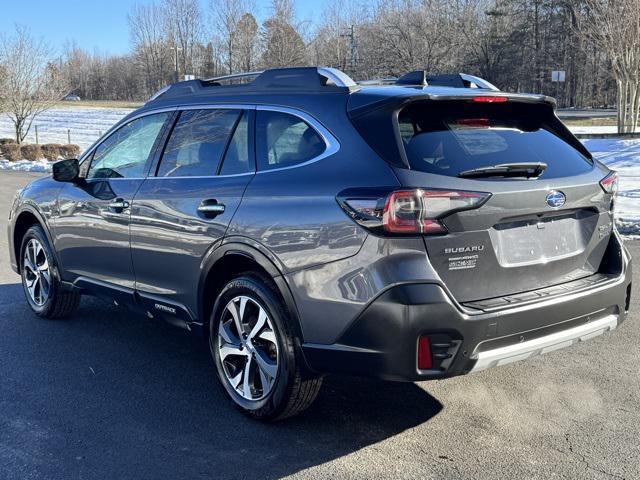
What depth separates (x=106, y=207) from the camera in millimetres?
4594

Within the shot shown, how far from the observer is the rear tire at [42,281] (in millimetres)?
5402

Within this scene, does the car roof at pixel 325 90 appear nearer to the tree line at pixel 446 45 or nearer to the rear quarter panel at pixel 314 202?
the rear quarter panel at pixel 314 202

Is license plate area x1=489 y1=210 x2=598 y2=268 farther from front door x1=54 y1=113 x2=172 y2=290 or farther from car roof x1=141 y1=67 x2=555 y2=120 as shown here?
front door x1=54 y1=113 x2=172 y2=290

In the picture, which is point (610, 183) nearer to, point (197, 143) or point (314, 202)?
point (314, 202)

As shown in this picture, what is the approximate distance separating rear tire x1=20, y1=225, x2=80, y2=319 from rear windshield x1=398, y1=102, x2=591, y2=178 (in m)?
3.34

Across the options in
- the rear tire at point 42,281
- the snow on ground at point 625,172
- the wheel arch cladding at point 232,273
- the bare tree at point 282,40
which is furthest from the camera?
the bare tree at point 282,40

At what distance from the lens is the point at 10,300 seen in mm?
6148

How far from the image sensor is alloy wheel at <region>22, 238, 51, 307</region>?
550 cm

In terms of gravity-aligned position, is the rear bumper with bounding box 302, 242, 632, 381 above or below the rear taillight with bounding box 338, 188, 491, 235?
below

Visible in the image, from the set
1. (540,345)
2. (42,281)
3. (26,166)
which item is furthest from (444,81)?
(26,166)

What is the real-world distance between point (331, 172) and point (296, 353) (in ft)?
3.01

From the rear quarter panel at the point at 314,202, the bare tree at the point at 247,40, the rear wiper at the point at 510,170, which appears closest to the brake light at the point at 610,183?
the rear wiper at the point at 510,170

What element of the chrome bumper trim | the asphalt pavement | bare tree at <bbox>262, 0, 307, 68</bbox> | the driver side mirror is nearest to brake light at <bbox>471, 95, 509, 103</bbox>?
the chrome bumper trim

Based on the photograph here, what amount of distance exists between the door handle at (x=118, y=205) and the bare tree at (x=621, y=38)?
22.3 meters
